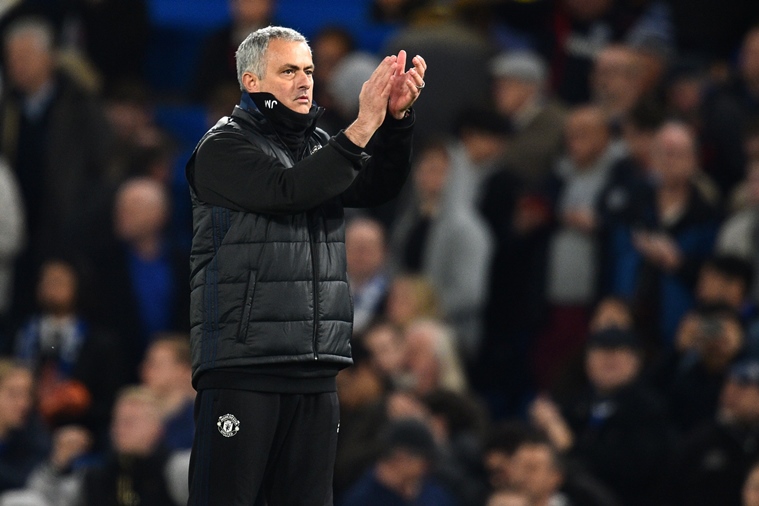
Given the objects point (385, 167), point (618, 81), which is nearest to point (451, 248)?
point (618, 81)

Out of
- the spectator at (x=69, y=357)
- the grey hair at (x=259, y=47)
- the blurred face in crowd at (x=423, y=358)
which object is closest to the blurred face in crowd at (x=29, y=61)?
the spectator at (x=69, y=357)

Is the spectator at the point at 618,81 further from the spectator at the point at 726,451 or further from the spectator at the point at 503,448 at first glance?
the spectator at the point at 503,448

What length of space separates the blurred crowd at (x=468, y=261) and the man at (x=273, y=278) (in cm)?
365

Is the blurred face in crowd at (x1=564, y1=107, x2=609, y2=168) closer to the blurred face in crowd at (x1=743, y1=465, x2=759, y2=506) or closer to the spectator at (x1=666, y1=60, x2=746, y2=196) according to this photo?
the spectator at (x1=666, y1=60, x2=746, y2=196)

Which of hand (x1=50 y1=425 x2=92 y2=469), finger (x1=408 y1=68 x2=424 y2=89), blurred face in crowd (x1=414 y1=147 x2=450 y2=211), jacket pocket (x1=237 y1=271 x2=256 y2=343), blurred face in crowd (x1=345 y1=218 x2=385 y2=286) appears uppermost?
finger (x1=408 y1=68 x2=424 y2=89)

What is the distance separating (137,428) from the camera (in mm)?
9594

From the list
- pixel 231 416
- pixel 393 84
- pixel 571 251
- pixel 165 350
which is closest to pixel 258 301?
pixel 231 416

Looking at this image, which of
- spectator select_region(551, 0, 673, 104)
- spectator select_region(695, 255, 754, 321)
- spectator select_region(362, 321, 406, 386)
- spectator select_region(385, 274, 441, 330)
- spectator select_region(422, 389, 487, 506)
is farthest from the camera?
spectator select_region(551, 0, 673, 104)

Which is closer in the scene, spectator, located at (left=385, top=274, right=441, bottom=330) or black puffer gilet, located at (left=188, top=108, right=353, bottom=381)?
black puffer gilet, located at (left=188, top=108, right=353, bottom=381)

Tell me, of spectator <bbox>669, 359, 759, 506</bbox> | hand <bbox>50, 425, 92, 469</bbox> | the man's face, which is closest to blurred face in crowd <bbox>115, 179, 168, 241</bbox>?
hand <bbox>50, 425, 92, 469</bbox>

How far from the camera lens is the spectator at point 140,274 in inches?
463

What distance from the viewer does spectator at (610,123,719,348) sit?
34.5 ft

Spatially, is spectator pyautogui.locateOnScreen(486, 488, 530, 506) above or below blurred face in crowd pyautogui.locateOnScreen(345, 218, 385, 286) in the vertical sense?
below

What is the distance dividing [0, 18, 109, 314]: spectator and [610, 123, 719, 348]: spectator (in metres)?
4.03
